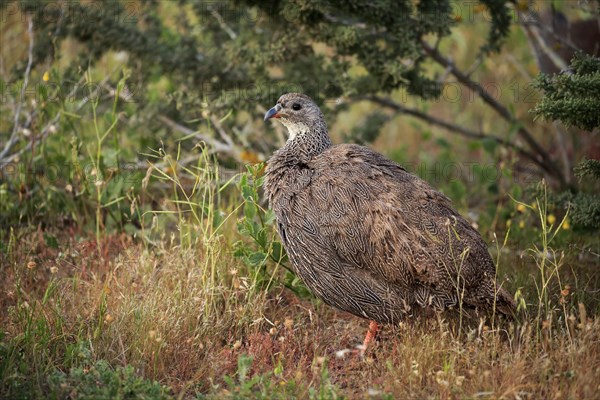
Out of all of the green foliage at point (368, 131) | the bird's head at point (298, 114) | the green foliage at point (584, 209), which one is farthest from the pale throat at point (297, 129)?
the green foliage at point (584, 209)

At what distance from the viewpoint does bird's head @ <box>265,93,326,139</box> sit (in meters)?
5.57

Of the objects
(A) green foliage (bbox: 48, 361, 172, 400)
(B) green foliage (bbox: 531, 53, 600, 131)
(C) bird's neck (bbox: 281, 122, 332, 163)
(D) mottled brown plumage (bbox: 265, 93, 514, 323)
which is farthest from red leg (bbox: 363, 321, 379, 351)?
(B) green foliage (bbox: 531, 53, 600, 131)

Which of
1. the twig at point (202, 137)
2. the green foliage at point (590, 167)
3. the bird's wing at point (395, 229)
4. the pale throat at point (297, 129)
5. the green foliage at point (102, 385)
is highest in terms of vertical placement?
the green foliage at point (590, 167)

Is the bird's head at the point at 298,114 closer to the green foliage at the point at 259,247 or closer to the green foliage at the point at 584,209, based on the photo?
the green foliage at the point at 259,247

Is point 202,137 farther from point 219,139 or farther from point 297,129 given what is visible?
point 297,129

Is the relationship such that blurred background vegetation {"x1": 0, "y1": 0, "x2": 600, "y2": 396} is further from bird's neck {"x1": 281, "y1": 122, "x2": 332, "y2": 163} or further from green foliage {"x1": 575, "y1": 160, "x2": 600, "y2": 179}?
bird's neck {"x1": 281, "y1": 122, "x2": 332, "y2": 163}

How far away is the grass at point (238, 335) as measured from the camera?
13.6ft

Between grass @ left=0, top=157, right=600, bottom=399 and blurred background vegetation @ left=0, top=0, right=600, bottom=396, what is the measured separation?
0.04 m

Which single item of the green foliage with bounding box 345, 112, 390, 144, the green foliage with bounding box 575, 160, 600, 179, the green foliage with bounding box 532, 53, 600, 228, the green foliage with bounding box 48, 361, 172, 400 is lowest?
the green foliage with bounding box 48, 361, 172, 400

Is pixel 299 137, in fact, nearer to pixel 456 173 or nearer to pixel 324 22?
pixel 324 22

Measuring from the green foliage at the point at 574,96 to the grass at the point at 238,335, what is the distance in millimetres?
584

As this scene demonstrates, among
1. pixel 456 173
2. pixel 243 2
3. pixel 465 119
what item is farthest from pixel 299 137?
pixel 465 119

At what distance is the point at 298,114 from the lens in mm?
5590

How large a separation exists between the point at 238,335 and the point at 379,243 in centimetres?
112
